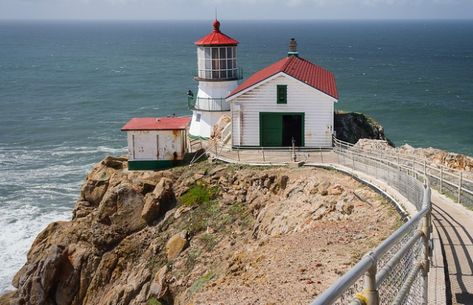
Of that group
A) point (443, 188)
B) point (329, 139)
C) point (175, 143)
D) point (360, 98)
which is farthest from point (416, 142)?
point (443, 188)

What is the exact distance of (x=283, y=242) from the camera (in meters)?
14.7

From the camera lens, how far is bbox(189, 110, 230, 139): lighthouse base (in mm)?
30219

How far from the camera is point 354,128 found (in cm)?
2975

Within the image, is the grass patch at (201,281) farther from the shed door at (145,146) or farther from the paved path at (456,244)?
the shed door at (145,146)

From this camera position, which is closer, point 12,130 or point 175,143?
point 175,143

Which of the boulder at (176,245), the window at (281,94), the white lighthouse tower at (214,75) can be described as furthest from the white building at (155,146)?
the boulder at (176,245)

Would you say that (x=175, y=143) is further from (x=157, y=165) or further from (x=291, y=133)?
(x=291, y=133)

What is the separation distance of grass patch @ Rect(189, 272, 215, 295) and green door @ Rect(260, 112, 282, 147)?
10.5 m

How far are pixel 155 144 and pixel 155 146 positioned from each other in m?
0.10

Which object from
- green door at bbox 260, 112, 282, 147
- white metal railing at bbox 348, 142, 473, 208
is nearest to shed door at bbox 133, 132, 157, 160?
green door at bbox 260, 112, 282, 147

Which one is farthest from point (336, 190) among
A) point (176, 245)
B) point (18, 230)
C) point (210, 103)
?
point (18, 230)

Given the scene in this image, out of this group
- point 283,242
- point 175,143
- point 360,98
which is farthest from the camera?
point 360,98

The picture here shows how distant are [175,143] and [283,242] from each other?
1225 cm

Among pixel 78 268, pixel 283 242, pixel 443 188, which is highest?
pixel 443 188
